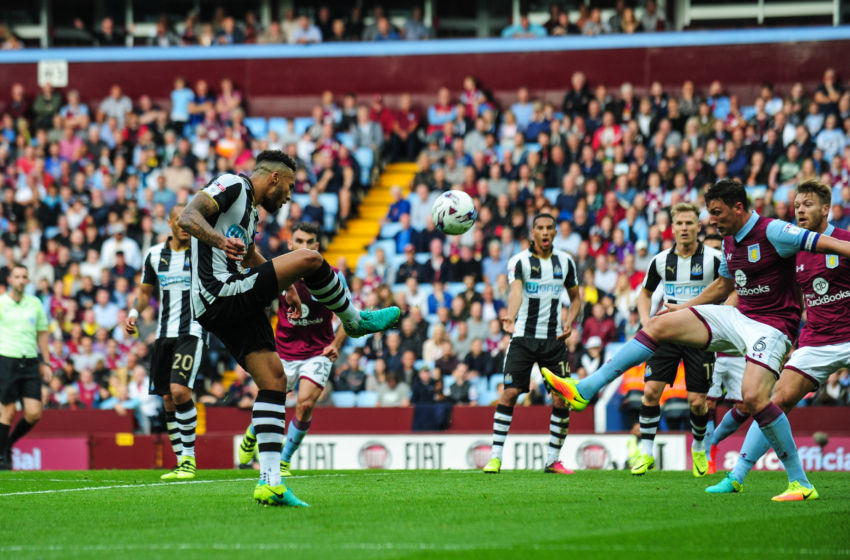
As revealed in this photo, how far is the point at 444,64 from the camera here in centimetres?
2659

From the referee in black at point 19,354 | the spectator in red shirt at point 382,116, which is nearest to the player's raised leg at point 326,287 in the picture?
the referee in black at point 19,354

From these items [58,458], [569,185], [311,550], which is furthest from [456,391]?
[311,550]

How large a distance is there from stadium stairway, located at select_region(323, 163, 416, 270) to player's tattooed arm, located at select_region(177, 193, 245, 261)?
14.6 metres

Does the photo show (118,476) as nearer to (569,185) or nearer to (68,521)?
(68,521)

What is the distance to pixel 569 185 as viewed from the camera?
21.4 meters

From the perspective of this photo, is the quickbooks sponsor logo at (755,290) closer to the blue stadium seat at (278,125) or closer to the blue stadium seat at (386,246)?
the blue stadium seat at (386,246)

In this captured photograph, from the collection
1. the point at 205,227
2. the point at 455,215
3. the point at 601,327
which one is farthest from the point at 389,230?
the point at 205,227

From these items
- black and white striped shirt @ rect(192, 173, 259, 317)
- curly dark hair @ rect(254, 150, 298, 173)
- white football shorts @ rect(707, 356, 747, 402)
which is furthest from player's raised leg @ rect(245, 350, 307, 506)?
white football shorts @ rect(707, 356, 747, 402)

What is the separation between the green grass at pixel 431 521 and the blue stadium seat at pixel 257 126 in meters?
15.6

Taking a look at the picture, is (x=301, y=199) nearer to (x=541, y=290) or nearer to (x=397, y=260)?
(x=397, y=260)

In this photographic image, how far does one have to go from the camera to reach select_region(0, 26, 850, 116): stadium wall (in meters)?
24.7

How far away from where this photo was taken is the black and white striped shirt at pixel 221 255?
27.7ft

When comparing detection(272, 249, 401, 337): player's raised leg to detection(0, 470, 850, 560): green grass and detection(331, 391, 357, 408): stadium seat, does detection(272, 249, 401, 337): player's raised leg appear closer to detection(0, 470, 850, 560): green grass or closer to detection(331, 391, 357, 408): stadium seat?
detection(0, 470, 850, 560): green grass

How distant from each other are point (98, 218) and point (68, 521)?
16.6m
